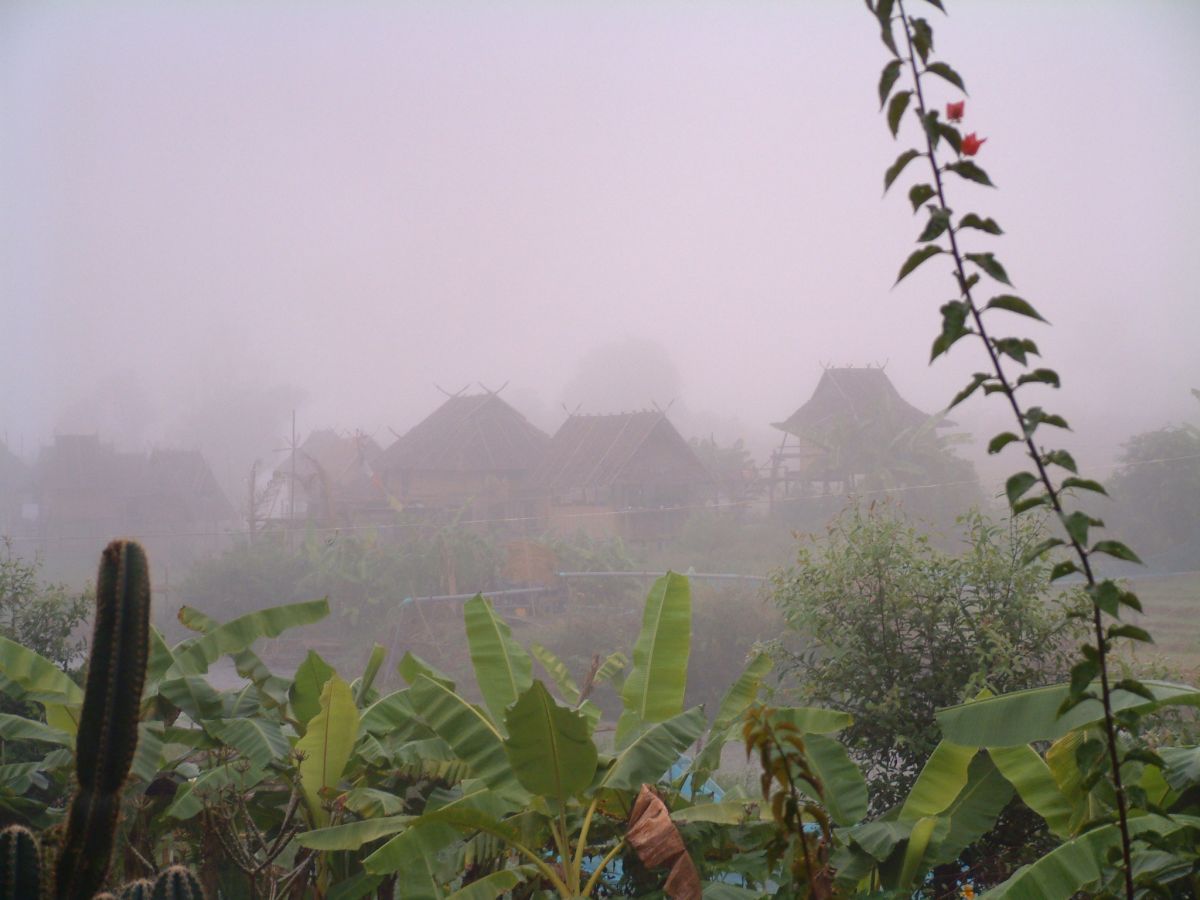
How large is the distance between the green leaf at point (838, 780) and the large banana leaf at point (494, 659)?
654mm

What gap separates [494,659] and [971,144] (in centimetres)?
156

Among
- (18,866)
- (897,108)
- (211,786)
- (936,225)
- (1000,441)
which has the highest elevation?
(897,108)

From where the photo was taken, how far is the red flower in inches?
35.2

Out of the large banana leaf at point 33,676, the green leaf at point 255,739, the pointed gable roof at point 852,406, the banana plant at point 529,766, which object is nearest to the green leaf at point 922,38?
the banana plant at point 529,766

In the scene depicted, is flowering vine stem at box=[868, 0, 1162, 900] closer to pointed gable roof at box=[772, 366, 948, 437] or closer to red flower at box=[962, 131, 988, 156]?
red flower at box=[962, 131, 988, 156]

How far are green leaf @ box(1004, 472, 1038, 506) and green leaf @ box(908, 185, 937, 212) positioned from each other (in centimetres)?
29

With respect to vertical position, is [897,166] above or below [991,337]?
Answer: above

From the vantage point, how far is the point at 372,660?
248 cm

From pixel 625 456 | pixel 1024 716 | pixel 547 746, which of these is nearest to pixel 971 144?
pixel 1024 716

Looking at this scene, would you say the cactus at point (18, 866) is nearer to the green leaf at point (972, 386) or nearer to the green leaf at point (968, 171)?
the green leaf at point (972, 386)

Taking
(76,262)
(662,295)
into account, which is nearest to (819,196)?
(662,295)

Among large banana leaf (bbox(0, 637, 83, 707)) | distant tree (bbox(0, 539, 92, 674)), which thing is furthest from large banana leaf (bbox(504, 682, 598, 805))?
distant tree (bbox(0, 539, 92, 674))

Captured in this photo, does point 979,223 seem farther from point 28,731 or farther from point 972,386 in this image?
point 28,731

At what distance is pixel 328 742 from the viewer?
2008mm
